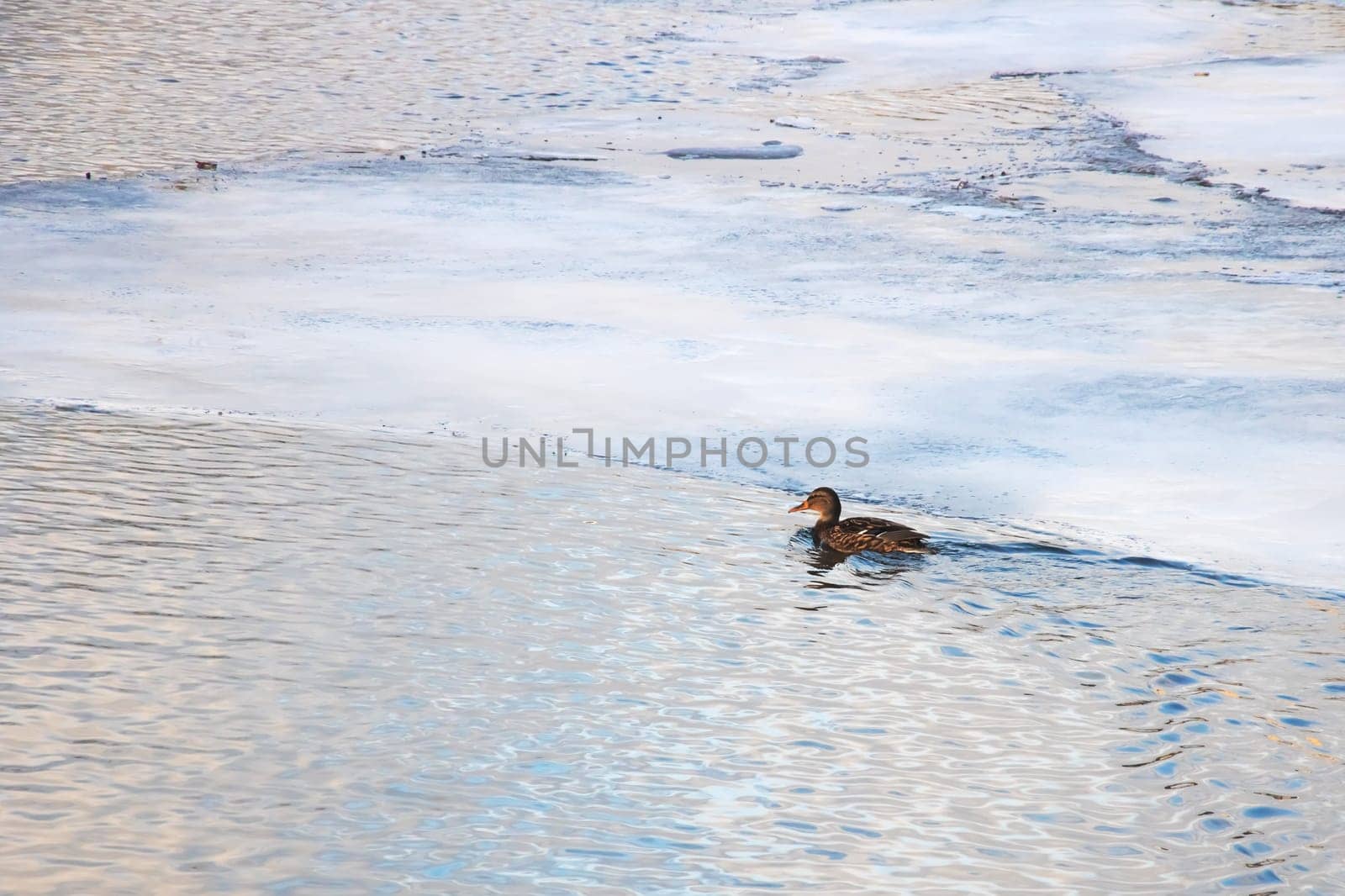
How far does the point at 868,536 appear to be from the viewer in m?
6.36

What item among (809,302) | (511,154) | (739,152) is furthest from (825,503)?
(511,154)

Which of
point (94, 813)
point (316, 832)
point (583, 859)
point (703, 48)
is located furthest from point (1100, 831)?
point (703, 48)

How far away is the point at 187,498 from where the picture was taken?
6652mm

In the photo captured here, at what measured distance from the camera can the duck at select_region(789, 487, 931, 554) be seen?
20.7 feet

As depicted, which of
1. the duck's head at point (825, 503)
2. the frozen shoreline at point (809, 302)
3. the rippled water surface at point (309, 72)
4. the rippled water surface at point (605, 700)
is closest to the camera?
the rippled water surface at point (605, 700)

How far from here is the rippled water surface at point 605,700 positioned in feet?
13.9

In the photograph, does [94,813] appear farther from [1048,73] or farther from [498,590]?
[1048,73]

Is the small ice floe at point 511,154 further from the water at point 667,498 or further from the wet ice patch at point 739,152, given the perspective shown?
the wet ice patch at point 739,152

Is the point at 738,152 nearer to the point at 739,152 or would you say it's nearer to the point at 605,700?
the point at 739,152

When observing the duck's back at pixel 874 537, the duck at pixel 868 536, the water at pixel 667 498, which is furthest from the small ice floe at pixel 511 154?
the duck's back at pixel 874 537

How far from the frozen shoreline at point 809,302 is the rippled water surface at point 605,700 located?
0.91 m

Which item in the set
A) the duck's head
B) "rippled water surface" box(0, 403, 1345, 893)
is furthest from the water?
the duck's head

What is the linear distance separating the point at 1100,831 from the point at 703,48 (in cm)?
1505

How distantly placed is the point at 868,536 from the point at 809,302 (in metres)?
3.53
